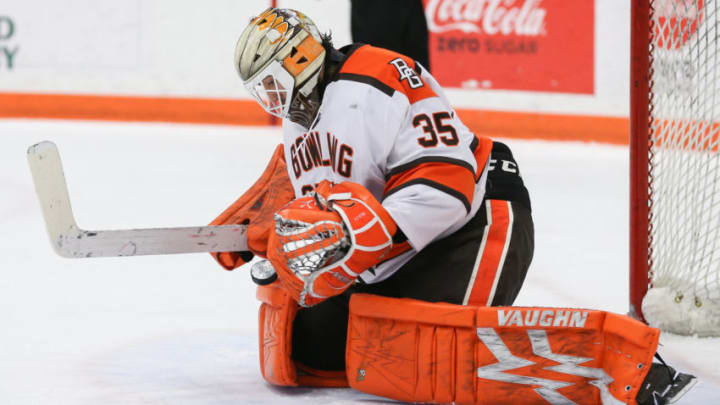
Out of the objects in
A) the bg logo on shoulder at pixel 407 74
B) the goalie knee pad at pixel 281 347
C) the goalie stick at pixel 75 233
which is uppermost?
the bg logo on shoulder at pixel 407 74

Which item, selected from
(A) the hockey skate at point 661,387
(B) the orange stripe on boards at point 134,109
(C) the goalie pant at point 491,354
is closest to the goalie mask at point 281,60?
(C) the goalie pant at point 491,354

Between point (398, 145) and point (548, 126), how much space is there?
3426 mm

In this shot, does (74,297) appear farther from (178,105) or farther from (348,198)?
(178,105)

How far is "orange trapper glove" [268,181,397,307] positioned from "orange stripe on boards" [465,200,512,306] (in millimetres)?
220

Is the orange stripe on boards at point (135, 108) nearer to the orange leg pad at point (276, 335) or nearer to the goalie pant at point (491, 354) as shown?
the orange leg pad at point (276, 335)

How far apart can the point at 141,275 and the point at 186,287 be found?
181mm

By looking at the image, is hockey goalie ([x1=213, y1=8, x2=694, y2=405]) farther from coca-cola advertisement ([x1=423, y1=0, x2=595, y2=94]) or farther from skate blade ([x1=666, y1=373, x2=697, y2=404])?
coca-cola advertisement ([x1=423, y1=0, x2=595, y2=94])

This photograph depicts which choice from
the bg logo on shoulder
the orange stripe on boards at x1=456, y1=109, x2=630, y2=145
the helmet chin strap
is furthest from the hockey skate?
the orange stripe on boards at x1=456, y1=109, x2=630, y2=145

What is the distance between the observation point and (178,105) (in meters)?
5.62

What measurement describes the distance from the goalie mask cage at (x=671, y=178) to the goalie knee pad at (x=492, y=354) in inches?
24.6

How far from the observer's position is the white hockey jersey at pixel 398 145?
1738 millimetres

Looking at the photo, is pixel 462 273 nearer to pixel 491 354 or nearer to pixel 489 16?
pixel 491 354

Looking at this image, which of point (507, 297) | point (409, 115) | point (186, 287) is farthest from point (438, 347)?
point (186, 287)

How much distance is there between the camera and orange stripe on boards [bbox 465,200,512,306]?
6.18 feet
